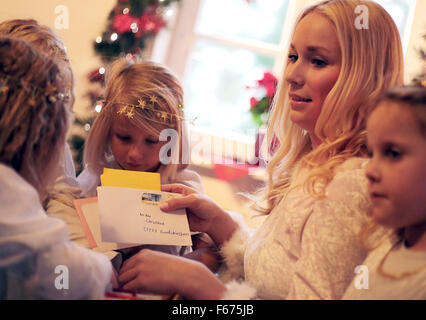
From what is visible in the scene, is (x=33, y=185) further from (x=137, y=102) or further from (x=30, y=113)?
(x=137, y=102)

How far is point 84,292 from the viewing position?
0.76 meters

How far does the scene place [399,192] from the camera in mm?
650

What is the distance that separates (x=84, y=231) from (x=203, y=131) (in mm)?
2085

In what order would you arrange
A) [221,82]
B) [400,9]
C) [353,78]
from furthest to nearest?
1. [221,82]
2. [400,9]
3. [353,78]

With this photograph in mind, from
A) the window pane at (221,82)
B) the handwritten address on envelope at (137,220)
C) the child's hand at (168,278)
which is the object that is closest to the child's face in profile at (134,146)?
the handwritten address on envelope at (137,220)

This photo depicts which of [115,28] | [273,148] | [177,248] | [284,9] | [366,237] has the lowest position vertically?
[177,248]

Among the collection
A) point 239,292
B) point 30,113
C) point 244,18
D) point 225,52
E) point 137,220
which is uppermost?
point 244,18

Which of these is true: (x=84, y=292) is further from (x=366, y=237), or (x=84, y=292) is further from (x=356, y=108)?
(x=356, y=108)

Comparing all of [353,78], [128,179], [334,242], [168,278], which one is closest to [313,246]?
[334,242]

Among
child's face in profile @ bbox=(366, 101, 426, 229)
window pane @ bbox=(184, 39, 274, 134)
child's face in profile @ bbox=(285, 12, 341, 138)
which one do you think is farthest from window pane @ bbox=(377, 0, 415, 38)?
child's face in profile @ bbox=(366, 101, 426, 229)

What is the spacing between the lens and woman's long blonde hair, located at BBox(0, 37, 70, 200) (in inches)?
30.6

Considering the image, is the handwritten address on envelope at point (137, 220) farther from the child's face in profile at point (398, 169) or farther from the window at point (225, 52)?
the window at point (225, 52)

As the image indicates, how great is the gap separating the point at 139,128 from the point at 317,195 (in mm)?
676
